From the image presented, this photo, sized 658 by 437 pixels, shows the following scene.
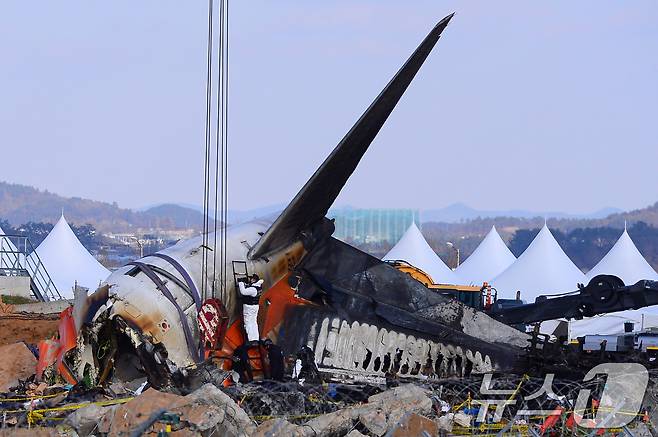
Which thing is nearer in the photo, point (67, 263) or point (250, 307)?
point (250, 307)

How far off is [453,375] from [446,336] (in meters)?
0.65

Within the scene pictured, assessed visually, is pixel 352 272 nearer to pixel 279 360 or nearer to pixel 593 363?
pixel 279 360

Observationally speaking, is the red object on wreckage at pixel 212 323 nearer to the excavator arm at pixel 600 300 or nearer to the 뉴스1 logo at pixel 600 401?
the 뉴스1 logo at pixel 600 401

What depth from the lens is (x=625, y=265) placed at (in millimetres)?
45500

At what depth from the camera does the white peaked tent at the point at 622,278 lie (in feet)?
123

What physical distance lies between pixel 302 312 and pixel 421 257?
1287 inches

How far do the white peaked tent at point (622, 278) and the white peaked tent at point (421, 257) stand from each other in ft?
20.2

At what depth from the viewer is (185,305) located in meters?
16.5

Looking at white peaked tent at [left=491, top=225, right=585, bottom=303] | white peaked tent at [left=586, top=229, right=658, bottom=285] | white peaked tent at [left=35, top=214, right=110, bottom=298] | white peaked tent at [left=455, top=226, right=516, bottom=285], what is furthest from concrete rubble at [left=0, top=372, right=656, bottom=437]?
white peaked tent at [left=455, top=226, right=516, bottom=285]

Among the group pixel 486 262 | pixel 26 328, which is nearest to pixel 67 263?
pixel 486 262

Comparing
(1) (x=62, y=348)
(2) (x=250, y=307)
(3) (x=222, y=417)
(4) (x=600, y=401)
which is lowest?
(4) (x=600, y=401)

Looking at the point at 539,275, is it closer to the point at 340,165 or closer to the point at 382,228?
the point at 340,165

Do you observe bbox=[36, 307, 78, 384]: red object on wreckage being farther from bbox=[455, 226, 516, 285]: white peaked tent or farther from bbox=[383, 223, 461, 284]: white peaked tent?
bbox=[455, 226, 516, 285]: white peaked tent

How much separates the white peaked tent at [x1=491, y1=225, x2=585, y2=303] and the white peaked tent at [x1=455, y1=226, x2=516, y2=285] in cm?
557
